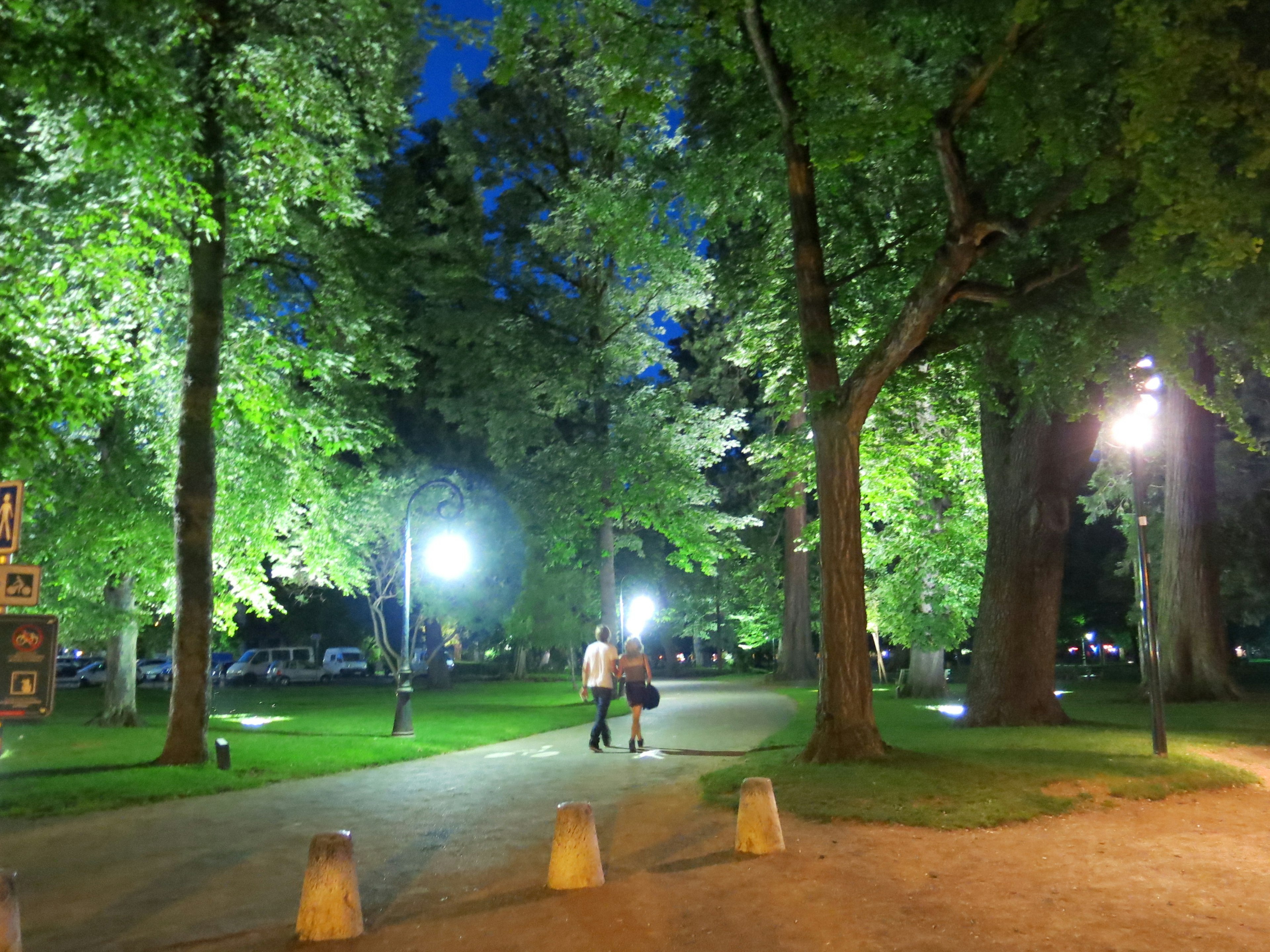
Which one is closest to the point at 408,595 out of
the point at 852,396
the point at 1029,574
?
the point at 852,396

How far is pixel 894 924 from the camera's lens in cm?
643

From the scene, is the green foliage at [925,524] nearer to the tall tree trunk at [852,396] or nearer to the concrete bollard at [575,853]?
the tall tree trunk at [852,396]

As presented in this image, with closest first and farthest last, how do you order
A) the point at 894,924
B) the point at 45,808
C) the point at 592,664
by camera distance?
the point at 894,924, the point at 45,808, the point at 592,664

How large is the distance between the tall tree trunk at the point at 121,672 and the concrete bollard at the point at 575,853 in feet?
58.4

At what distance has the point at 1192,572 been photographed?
24.6 metres

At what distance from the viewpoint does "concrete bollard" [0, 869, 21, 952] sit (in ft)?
18.7

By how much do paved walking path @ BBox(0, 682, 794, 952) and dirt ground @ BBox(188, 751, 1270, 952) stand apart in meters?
0.54

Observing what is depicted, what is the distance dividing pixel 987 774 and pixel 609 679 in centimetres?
651

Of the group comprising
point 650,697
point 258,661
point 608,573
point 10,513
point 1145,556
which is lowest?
point 258,661

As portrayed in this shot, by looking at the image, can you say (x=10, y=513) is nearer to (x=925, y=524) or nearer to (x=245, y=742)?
(x=245, y=742)

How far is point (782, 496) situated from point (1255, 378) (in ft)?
81.9

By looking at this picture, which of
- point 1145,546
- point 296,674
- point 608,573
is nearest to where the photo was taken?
point 1145,546

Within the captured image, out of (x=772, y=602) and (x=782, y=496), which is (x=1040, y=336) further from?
(x=772, y=602)

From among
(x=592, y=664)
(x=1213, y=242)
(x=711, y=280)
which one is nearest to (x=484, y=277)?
(x=711, y=280)
